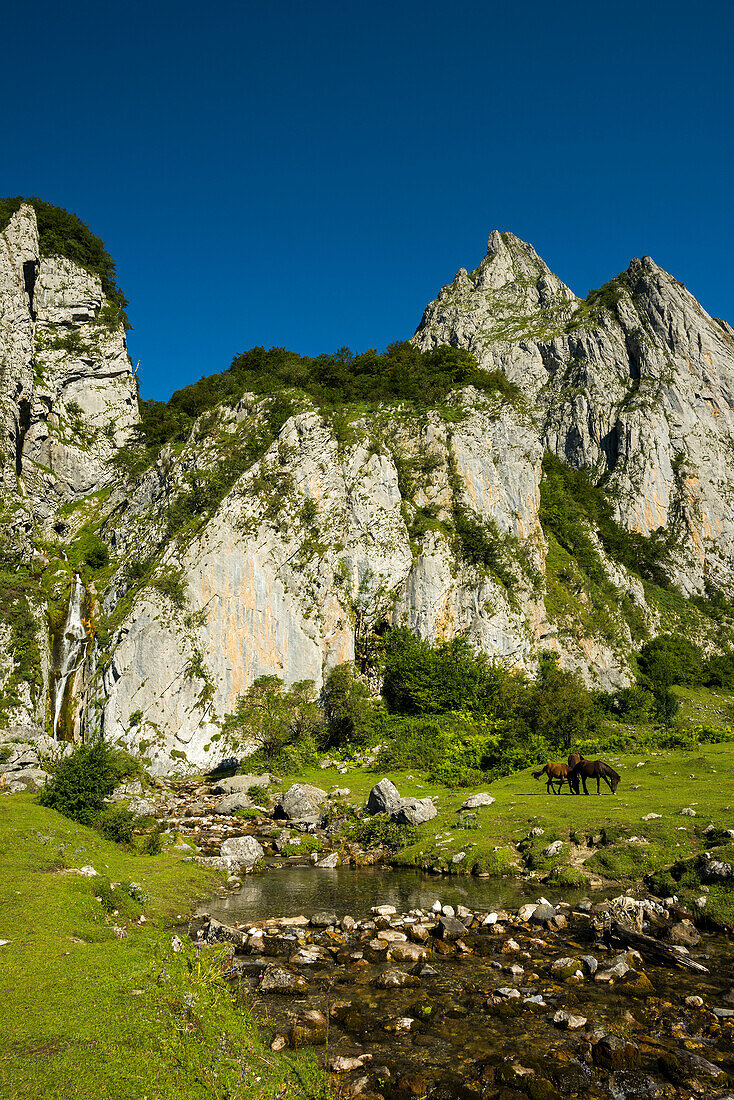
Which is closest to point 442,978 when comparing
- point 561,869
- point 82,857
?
point 561,869

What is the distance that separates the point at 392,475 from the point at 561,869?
154ft

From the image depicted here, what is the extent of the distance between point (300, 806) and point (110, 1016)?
22.9 meters

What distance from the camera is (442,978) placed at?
12.5m

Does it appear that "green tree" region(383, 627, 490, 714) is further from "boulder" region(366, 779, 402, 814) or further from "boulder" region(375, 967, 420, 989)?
"boulder" region(375, 967, 420, 989)

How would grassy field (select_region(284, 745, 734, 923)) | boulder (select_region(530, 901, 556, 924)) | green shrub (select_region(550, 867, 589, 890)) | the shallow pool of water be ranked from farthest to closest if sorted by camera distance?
grassy field (select_region(284, 745, 734, 923)) → green shrub (select_region(550, 867, 589, 890)) → the shallow pool of water → boulder (select_region(530, 901, 556, 924))

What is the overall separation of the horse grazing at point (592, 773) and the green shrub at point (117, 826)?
Result: 66.7ft

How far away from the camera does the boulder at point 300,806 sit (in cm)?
2892

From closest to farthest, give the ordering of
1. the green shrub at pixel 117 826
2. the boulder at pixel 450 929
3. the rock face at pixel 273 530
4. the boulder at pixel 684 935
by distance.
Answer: the boulder at pixel 684 935
the boulder at pixel 450 929
the green shrub at pixel 117 826
the rock face at pixel 273 530

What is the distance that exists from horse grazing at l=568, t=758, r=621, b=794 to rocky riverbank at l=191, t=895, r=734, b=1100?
1118cm

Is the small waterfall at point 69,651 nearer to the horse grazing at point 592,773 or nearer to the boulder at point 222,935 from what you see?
the boulder at point 222,935

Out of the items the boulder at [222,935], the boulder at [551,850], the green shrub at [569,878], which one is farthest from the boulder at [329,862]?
the boulder at [222,935]

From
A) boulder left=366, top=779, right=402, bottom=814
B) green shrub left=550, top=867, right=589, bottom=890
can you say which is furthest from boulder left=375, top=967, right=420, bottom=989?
boulder left=366, top=779, right=402, bottom=814

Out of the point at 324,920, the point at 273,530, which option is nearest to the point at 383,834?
the point at 324,920

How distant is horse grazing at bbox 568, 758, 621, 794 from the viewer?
1069 inches
